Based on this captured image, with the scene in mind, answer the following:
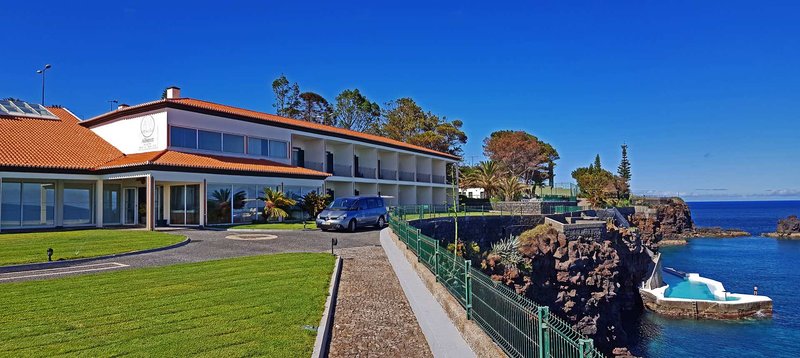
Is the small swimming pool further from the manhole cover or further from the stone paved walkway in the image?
the stone paved walkway

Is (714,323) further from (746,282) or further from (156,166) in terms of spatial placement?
(156,166)

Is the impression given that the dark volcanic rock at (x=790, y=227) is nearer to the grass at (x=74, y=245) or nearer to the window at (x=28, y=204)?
the grass at (x=74, y=245)

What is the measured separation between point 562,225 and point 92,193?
28.8 m

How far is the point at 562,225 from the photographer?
113ft

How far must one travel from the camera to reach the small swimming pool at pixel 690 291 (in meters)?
30.2

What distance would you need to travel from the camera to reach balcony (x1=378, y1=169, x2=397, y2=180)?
156 ft

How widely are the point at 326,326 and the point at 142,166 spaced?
68.6ft

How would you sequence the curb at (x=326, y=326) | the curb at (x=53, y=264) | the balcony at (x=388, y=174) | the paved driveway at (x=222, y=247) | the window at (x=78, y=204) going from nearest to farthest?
the curb at (x=326, y=326) < the curb at (x=53, y=264) < the paved driveway at (x=222, y=247) < the window at (x=78, y=204) < the balcony at (x=388, y=174)

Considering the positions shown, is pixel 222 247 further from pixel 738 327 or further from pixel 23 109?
pixel 738 327

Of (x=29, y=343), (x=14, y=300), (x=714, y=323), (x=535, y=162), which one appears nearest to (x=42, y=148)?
(x=14, y=300)

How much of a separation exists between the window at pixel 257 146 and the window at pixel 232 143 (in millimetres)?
643

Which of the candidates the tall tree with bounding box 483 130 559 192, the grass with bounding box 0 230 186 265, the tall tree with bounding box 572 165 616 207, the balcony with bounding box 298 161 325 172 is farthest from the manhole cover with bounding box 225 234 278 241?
the tall tree with bounding box 483 130 559 192

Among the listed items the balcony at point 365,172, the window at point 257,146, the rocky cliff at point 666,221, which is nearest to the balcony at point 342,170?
the balcony at point 365,172

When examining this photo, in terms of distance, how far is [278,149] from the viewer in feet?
117
